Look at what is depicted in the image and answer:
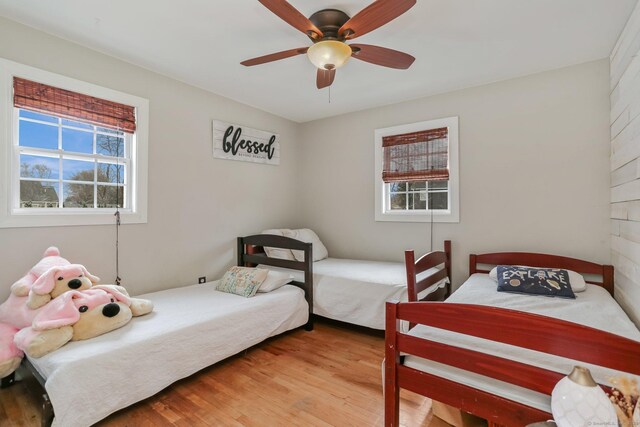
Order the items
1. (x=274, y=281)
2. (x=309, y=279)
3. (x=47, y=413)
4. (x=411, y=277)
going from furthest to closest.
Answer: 1. (x=309, y=279)
2. (x=274, y=281)
3. (x=411, y=277)
4. (x=47, y=413)

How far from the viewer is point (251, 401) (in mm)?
1907

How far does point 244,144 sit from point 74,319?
239cm

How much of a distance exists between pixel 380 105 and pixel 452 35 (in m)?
1.48

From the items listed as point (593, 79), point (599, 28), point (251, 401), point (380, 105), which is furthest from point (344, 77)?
point (251, 401)

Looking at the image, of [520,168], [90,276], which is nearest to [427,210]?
[520,168]

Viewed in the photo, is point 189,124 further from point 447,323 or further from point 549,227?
point 549,227

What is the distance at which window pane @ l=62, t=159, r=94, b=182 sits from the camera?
235 centimetres

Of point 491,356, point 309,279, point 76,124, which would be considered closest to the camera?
point 491,356

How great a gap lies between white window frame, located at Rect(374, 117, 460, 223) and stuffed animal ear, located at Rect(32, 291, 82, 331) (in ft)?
9.51

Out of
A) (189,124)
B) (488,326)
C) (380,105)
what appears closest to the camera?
(488,326)

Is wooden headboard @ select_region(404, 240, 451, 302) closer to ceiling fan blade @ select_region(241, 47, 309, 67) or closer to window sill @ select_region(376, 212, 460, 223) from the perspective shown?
window sill @ select_region(376, 212, 460, 223)

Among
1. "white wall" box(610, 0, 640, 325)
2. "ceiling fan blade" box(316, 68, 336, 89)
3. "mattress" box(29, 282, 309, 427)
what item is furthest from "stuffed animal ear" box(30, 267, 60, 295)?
"white wall" box(610, 0, 640, 325)

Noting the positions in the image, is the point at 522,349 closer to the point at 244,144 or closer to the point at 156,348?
the point at 156,348

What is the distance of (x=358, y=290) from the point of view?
9.30ft
